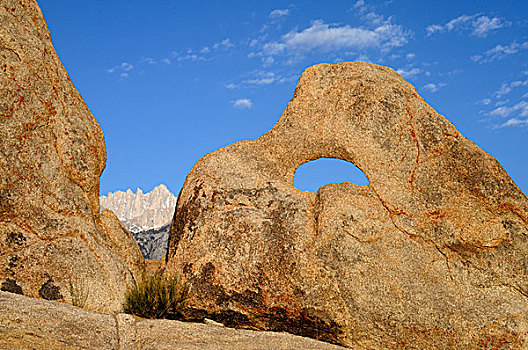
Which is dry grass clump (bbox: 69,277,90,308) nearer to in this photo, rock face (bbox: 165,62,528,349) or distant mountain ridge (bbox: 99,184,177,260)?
rock face (bbox: 165,62,528,349)

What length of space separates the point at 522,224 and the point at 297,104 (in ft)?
14.8

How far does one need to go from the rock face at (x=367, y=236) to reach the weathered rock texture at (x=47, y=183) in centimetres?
137

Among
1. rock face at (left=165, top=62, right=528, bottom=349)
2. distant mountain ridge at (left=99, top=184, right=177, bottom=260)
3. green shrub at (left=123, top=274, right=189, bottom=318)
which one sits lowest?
green shrub at (left=123, top=274, right=189, bottom=318)

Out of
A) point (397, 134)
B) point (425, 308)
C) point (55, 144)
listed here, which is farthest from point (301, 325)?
point (55, 144)

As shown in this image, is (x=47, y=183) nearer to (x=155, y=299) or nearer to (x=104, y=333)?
(x=155, y=299)

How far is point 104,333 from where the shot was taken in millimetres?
6750

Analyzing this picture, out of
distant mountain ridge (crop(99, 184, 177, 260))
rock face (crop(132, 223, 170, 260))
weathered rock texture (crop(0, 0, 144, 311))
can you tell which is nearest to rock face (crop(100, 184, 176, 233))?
distant mountain ridge (crop(99, 184, 177, 260))

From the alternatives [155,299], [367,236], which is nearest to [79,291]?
[155,299]

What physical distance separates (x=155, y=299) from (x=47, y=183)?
8.87ft

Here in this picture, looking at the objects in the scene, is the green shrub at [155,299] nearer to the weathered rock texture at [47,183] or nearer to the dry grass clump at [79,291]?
the weathered rock texture at [47,183]

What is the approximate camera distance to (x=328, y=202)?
29.0 feet

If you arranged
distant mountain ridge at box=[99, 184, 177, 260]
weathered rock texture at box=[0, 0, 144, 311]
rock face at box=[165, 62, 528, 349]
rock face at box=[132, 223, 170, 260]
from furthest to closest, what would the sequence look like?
distant mountain ridge at box=[99, 184, 177, 260] < rock face at box=[132, 223, 170, 260] < weathered rock texture at box=[0, 0, 144, 311] < rock face at box=[165, 62, 528, 349]

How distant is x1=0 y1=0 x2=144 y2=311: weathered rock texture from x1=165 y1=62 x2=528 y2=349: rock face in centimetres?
137

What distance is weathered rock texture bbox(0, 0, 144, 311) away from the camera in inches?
331
